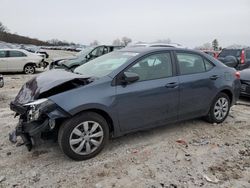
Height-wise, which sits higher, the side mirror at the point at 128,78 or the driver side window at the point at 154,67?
the driver side window at the point at 154,67

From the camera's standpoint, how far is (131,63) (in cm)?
423

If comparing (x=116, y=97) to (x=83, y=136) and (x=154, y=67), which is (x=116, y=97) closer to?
(x=83, y=136)

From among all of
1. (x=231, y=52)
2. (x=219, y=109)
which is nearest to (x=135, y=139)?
(x=219, y=109)

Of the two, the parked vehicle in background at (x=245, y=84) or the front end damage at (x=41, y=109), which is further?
the parked vehicle in background at (x=245, y=84)

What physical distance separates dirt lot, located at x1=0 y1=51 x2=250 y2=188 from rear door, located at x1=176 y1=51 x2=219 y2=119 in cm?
43

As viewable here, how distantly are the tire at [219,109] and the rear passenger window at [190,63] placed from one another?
0.69m

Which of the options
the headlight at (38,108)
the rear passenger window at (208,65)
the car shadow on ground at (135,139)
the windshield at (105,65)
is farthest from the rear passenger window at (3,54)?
the rear passenger window at (208,65)

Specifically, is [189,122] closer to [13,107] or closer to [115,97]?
[115,97]

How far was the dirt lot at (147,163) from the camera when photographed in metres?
3.35

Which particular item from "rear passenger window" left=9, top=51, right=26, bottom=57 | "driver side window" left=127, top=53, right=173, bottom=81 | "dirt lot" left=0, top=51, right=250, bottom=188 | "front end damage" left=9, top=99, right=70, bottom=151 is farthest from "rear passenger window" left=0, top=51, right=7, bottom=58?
"driver side window" left=127, top=53, right=173, bottom=81

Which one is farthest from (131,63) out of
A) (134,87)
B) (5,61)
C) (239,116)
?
(5,61)

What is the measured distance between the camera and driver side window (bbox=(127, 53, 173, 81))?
4289 millimetres

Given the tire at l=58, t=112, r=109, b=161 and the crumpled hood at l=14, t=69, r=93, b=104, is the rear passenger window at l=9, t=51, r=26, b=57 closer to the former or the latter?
the crumpled hood at l=14, t=69, r=93, b=104

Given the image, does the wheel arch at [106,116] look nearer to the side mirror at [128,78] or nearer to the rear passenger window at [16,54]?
the side mirror at [128,78]
